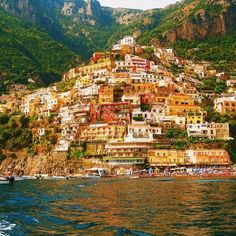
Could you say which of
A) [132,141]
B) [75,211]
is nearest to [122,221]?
[75,211]

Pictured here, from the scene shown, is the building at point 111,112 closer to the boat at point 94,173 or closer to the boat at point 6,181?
the boat at point 94,173

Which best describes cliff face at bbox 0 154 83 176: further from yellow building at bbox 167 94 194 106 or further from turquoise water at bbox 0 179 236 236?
turquoise water at bbox 0 179 236 236

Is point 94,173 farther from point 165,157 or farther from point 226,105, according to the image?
point 226,105

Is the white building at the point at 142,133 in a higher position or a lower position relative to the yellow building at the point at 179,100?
lower

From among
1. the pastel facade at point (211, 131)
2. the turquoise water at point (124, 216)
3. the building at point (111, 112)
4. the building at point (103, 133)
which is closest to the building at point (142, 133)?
the building at point (103, 133)

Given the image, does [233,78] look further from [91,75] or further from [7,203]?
[7,203]

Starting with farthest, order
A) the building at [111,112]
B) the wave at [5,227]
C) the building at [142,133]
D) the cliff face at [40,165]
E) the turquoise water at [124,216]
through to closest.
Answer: the building at [111,112], the cliff face at [40,165], the building at [142,133], the turquoise water at [124,216], the wave at [5,227]

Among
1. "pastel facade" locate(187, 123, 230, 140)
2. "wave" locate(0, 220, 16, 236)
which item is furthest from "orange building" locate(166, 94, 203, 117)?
"wave" locate(0, 220, 16, 236)
